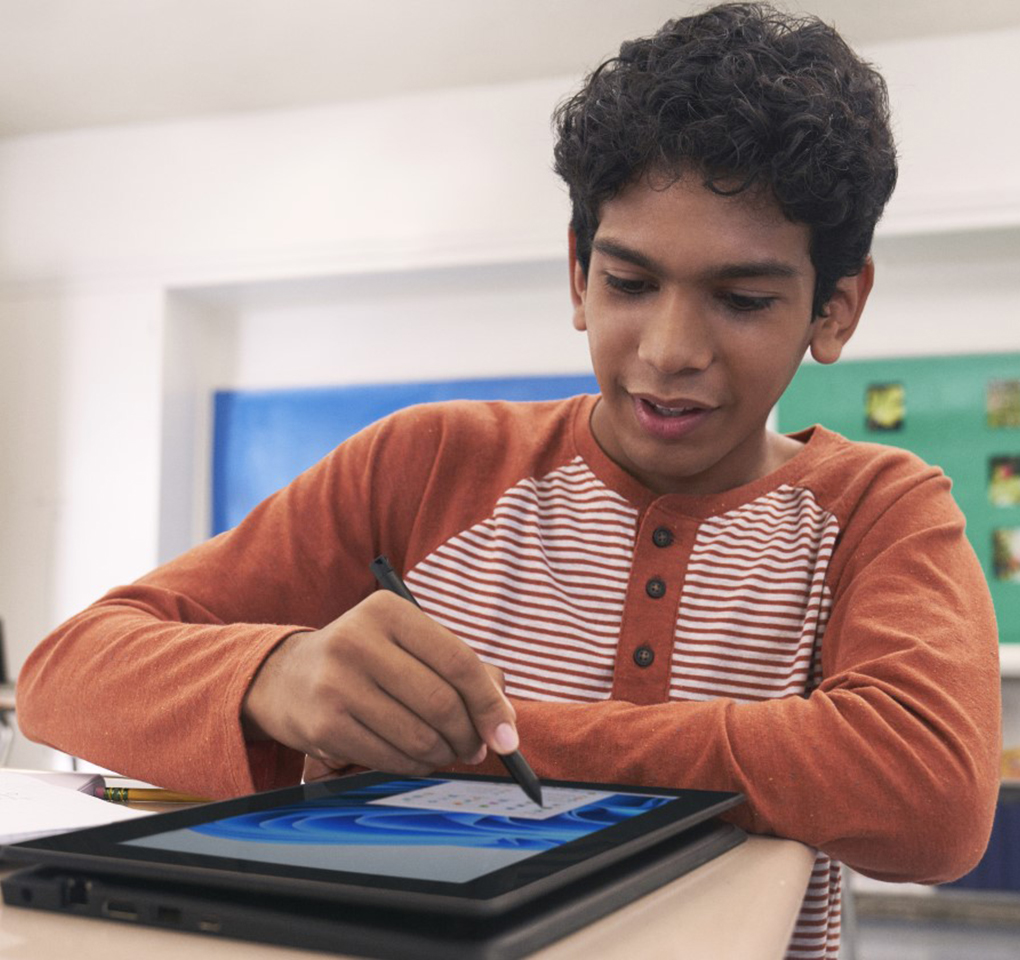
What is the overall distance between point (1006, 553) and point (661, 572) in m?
2.95

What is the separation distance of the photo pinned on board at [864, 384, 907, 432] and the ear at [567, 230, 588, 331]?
281 centimetres

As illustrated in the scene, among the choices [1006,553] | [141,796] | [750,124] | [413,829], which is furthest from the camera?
[1006,553]

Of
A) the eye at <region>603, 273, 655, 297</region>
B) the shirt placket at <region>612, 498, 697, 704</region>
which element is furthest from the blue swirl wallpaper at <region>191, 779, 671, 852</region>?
the eye at <region>603, 273, 655, 297</region>

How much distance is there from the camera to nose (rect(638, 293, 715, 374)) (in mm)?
885

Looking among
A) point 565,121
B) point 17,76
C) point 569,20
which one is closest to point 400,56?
point 569,20

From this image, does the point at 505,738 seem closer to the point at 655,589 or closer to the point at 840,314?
the point at 655,589

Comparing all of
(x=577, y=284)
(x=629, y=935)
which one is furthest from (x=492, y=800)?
(x=577, y=284)

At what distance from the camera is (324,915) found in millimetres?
386

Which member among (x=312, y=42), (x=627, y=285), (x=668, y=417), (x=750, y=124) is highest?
(x=312, y=42)

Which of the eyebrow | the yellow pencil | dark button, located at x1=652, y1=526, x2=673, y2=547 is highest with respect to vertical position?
the eyebrow

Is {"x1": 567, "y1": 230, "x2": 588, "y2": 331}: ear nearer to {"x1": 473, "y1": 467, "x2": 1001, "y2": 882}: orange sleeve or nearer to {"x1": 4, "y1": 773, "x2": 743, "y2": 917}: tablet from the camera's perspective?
{"x1": 473, "y1": 467, "x2": 1001, "y2": 882}: orange sleeve

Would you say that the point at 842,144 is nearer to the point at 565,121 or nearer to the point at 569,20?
the point at 565,121

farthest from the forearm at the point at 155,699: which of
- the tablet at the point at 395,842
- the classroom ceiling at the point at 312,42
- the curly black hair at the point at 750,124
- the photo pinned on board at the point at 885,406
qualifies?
the photo pinned on board at the point at 885,406

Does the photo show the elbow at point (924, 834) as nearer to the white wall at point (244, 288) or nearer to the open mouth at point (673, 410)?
the open mouth at point (673, 410)
